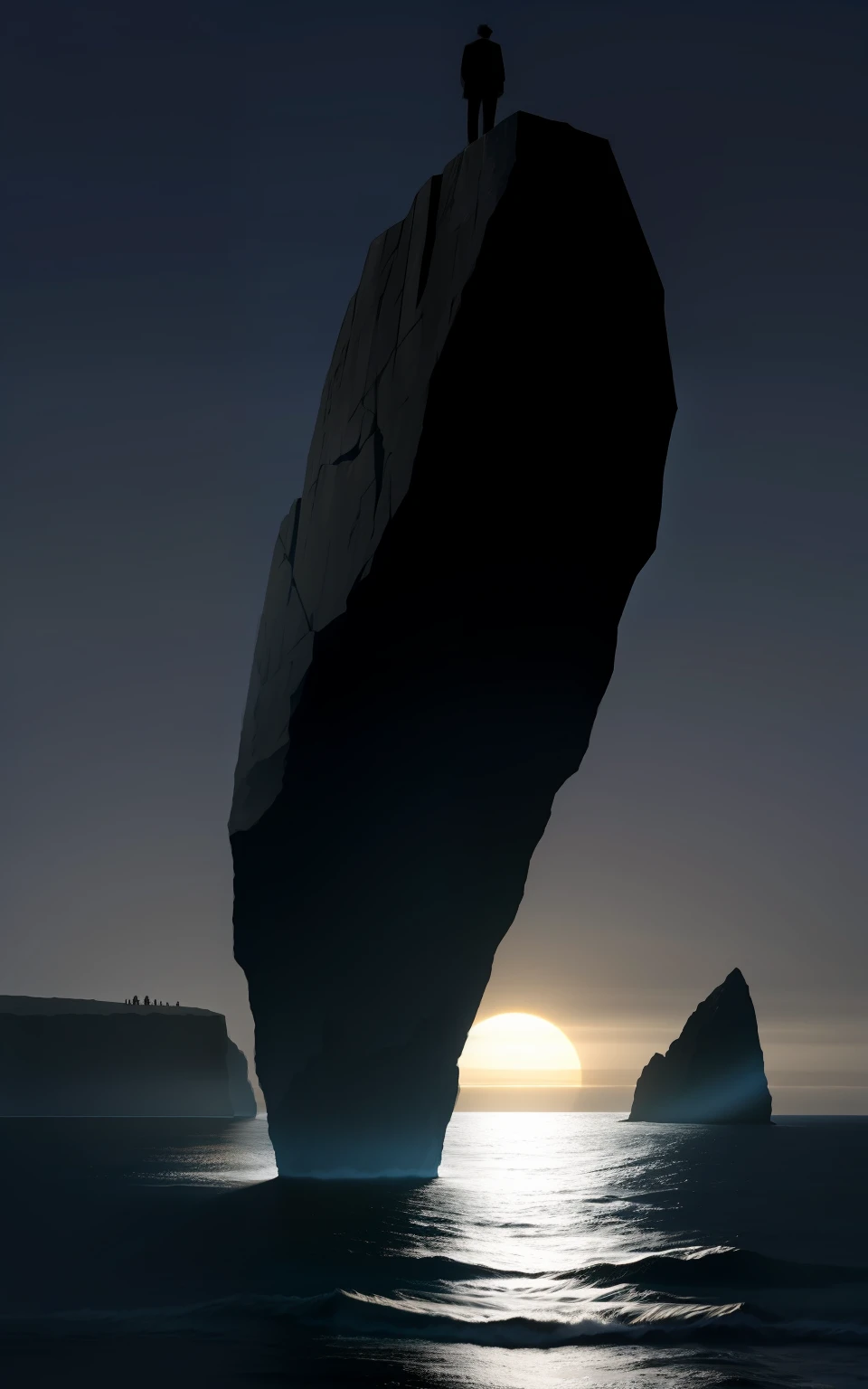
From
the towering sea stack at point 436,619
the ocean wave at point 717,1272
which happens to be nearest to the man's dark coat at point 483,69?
the towering sea stack at point 436,619

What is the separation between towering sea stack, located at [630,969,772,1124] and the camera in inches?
3836

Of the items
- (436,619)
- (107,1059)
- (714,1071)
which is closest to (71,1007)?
(107,1059)

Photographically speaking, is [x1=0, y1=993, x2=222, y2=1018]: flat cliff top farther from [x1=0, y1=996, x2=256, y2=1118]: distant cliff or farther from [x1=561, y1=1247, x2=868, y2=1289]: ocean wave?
[x1=561, y1=1247, x2=868, y2=1289]: ocean wave

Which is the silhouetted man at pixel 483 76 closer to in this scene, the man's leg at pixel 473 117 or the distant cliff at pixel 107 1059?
the man's leg at pixel 473 117

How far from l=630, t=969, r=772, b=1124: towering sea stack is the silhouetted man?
3479 inches

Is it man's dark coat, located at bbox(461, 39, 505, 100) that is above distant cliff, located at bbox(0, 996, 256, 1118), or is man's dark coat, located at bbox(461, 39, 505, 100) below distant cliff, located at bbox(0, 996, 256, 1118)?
above

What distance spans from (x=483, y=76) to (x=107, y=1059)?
383 ft

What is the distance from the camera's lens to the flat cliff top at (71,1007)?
119m

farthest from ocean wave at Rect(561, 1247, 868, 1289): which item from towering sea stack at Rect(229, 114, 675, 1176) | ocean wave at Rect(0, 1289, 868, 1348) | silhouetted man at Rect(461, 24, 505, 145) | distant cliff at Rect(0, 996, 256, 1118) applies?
distant cliff at Rect(0, 996, 256, 1118)

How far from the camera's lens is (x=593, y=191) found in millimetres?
16297

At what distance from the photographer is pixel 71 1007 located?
121m

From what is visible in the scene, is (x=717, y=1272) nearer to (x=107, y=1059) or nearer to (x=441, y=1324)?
(x=441, y=1324)

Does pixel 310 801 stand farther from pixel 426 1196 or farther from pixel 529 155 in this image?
pixel 529 155

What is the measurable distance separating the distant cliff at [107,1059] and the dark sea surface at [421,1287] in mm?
90958
